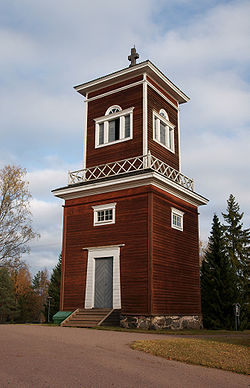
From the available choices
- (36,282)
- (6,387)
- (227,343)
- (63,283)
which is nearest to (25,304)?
(36,282)

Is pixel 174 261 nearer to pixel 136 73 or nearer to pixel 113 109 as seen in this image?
pixel 113 109

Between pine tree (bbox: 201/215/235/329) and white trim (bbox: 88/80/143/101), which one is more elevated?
white trim (bbox: 88/80/143/101)

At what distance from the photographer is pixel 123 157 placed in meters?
21.5

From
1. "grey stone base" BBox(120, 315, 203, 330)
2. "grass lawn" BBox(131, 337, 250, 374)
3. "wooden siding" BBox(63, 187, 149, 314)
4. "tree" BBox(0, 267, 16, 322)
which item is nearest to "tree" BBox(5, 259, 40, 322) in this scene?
"tree" BBox(0, 267, 16, 322)

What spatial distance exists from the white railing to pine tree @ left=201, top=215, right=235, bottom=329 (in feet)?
21.9

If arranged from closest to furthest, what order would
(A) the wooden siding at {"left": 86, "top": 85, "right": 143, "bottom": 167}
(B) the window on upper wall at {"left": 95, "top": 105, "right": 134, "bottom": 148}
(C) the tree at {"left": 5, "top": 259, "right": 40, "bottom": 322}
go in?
(A) the wooden siding at {"left": 86, "top": 85, "right": 143, "bottom": 167}
(B) the window on upper wall at {"left": 95, "top": 105, "right": 134, "bottom": 148}
(C) the tree at {"left": 5, "top": 259, "right": 40, "bottom": 322}

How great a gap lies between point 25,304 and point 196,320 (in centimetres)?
5340

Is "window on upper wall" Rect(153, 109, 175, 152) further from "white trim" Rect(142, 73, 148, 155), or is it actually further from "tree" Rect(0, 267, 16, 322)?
"tree" Rect(0, 267, 16, 322)

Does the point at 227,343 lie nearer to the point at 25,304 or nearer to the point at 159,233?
the point at 159,233

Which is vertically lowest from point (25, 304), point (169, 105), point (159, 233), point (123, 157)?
point (25, 304)

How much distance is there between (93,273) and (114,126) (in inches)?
328

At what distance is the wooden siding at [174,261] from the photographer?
18.6 m

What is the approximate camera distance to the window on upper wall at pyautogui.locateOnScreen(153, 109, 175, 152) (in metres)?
22.3

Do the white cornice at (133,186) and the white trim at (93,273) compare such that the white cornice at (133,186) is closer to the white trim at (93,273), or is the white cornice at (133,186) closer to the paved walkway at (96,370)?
the white trim at (93,273)
